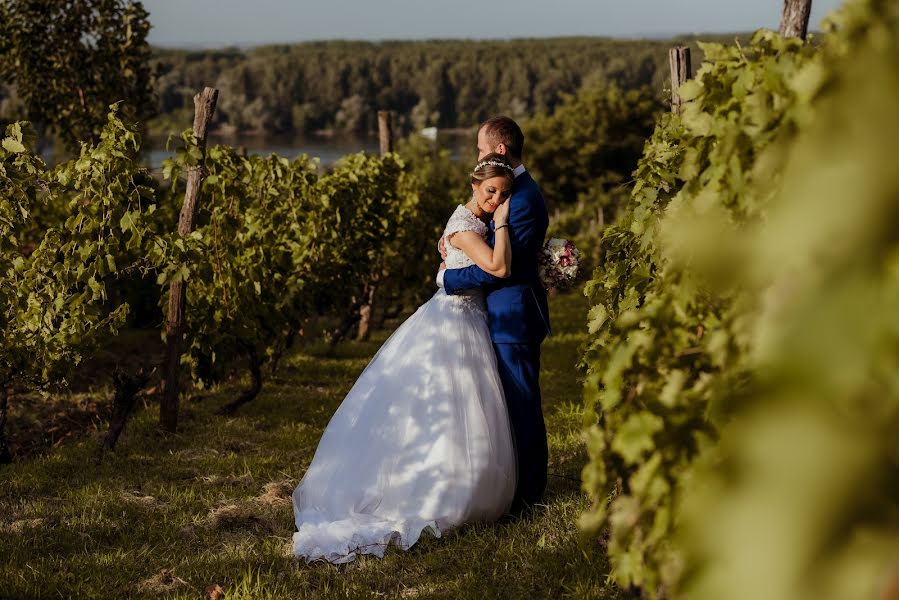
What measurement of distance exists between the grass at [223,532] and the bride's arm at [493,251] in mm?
1260

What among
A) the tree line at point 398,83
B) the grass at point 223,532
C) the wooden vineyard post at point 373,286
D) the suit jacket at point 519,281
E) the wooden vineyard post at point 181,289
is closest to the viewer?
the grass at point 223,532

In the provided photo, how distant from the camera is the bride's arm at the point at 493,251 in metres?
4.37

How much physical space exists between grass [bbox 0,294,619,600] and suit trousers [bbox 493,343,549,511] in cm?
16

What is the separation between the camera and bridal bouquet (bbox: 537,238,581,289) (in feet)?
15.2

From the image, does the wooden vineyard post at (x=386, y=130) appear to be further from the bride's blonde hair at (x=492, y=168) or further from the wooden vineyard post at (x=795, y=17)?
the wooden vineyard post at (x=795, y=17)

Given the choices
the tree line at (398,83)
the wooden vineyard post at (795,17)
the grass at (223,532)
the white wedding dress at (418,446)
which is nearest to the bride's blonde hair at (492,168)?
the white wedding dress at (418,446)

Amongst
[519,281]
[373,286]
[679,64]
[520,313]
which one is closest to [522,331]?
[520,313]

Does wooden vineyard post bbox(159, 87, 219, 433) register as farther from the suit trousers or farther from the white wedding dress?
the suit trousers

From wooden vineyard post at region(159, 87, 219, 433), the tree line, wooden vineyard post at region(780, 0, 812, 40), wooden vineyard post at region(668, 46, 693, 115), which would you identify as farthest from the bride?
the tree line

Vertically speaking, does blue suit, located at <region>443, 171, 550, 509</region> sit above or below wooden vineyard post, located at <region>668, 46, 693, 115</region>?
below

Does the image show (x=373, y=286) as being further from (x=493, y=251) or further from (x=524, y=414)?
(x=493, y=251)

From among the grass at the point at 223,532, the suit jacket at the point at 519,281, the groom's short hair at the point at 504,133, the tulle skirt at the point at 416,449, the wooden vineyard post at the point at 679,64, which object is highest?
the wooden vineyard post at the point at 679,64

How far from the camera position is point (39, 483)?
542cm

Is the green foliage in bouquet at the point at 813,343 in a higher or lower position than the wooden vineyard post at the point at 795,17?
lower
